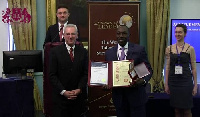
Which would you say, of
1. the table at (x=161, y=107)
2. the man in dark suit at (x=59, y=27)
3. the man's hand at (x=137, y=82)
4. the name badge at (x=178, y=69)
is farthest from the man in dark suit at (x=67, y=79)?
the table at (x=161, y=107)

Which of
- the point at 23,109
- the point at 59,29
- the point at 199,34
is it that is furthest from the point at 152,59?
the point at 23,109

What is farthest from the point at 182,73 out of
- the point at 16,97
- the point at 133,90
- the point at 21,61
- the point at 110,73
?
the point at 16,97

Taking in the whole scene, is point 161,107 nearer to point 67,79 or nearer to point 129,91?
point 129,91

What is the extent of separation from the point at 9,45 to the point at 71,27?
3.12 metres

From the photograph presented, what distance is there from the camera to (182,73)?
3744mm

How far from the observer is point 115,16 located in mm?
5047

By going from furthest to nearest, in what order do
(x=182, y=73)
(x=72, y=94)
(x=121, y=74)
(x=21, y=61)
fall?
(x=21, y=61) < (x=182, y=73) < (x=72, y=94) < (x=121, y=74)

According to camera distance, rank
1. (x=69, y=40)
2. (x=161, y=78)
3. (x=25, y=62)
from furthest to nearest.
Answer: (x=161, y=78)
(x=25, y=62)
(x=69, y=40)

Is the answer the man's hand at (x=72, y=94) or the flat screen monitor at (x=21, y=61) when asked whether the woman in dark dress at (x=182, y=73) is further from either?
the flat screen monitor at (x=21, y=61)

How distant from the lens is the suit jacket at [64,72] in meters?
3.13

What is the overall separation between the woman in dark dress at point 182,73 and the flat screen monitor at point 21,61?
1.86 meters

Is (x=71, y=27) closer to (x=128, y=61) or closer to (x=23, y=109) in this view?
(x=128, y=61)

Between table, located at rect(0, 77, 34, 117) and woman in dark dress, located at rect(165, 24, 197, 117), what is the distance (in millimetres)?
1994

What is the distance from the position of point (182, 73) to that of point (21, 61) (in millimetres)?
2193
